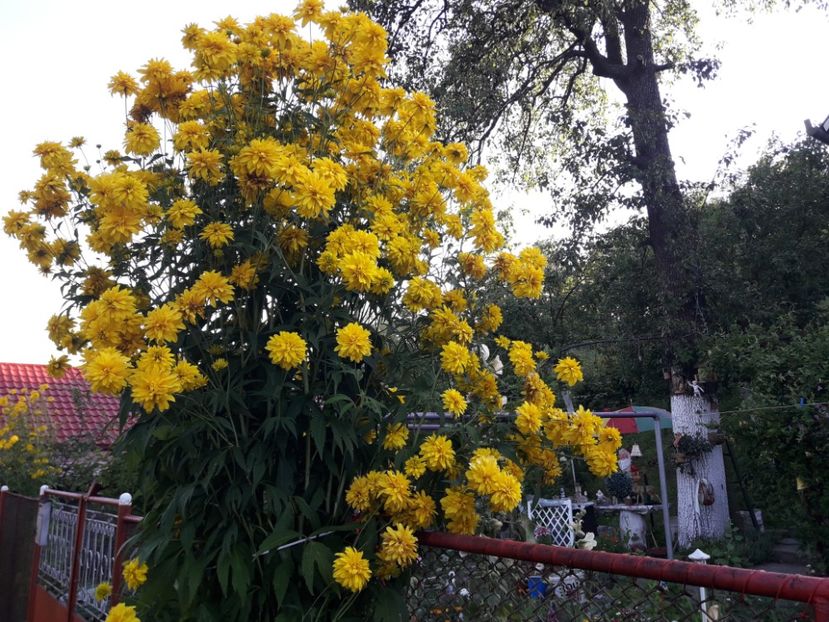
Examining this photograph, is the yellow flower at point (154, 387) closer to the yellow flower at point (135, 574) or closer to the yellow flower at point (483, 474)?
the yellow flower at point (135, 574)

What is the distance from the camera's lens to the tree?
1073 cm

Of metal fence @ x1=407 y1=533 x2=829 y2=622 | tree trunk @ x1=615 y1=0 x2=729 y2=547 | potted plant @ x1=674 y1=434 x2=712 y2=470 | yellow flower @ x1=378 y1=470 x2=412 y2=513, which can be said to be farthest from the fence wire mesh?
potted plant @ x1=674 y1=434 x2=712 y2=470

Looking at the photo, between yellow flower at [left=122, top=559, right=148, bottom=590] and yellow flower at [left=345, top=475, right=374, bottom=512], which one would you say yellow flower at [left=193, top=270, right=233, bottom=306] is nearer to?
yellow flower at [left=345, top=475, right=374, bottom=512]

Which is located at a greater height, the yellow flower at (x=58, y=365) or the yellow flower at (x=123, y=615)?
the yellow flower at (x=58, y=365)

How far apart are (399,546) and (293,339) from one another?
63 centimetres

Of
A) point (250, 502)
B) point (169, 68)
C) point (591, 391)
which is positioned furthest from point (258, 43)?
point (591, 391)

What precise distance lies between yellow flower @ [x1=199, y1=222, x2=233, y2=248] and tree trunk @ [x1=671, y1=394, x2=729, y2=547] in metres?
10.2

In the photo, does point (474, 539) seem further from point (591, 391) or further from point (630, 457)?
point (591, 391)

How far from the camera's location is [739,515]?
1322cm

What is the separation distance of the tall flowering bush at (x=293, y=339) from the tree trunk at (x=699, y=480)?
9.61 meters

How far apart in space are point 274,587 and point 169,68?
1.80 m

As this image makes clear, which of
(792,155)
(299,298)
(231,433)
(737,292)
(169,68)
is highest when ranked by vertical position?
(792,155)

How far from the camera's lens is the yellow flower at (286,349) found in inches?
84.8

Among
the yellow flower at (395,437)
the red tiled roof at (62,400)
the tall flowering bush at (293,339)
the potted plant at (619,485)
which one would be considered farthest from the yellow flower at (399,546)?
the red tiled roof at (62,400)
